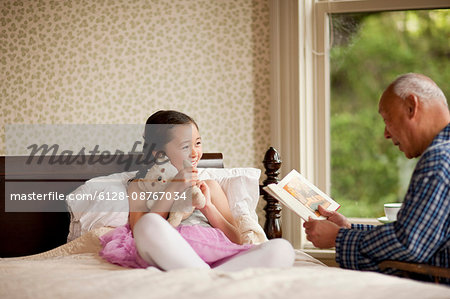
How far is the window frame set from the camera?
128 inches

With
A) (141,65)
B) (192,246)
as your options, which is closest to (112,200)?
(192,246)

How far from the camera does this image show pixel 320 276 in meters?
1.56

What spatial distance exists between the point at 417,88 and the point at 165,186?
1.20 m

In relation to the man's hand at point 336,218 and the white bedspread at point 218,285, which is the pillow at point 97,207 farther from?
the man's hand at point 336,218

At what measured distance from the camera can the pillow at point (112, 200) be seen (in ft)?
8.19

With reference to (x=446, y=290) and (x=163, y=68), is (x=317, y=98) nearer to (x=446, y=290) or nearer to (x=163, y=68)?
(x=163, y=68)

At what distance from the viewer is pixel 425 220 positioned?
5.20 ft

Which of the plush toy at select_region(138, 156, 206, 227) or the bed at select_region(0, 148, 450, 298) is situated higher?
the plush toy at select_region(138, 156, 206, 227)

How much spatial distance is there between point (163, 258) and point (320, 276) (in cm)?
52

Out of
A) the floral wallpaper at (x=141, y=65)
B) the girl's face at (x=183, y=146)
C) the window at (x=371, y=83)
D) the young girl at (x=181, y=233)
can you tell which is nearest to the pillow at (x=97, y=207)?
the young girl at (x=181, y=233)

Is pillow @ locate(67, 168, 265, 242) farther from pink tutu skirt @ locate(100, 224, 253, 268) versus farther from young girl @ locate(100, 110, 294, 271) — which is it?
pink tutu skirt @ locate(100, 224, 253, 268)

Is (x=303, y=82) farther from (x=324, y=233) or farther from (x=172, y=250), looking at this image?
(x=172, y=250)

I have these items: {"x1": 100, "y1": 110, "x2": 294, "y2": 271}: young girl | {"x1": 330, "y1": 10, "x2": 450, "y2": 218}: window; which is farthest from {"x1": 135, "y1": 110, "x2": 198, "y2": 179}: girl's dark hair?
{"x1": 330, "y1": 10, "x2": 450, "y2": 218}: window

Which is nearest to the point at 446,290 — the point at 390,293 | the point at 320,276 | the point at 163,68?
the point at 390,293
